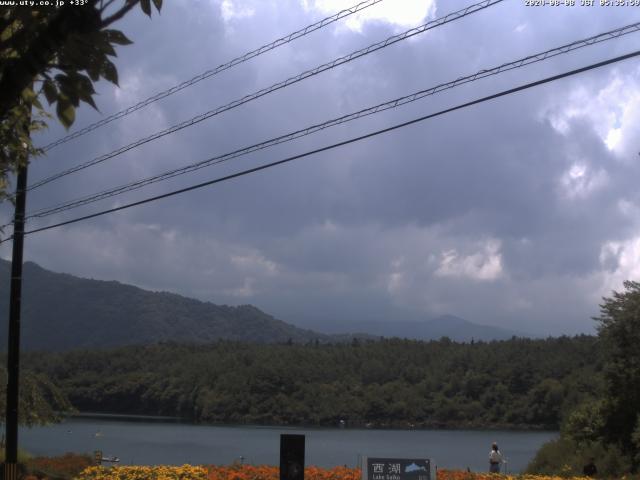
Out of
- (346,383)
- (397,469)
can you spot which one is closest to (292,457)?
(397,469)

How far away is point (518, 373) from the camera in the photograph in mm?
93438

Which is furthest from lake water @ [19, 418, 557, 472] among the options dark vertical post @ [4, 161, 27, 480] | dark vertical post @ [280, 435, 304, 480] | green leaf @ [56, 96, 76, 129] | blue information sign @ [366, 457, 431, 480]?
green leaf @ [56, 96, 76, 129]

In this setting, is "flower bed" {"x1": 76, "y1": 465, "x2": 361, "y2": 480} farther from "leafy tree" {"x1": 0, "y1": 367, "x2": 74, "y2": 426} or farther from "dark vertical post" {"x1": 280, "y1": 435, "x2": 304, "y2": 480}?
"leafy tree" {"x1": 0, "y1": 367, "x2": 74, "y2": 426}

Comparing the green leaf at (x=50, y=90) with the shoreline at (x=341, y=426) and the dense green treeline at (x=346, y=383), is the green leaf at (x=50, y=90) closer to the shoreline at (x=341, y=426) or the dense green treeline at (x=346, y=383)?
the dense green treeline at (x=346, y=383)

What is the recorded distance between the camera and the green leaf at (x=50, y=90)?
466 centimetres

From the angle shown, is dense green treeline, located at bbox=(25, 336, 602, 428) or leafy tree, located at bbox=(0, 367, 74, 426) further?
dense green treeline, located at bbox=(25, 336, 602, 428)

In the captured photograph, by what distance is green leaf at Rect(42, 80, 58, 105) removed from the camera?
466 centimetres

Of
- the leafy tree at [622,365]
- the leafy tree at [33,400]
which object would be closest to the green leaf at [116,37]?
the leafy tree at [33,400]

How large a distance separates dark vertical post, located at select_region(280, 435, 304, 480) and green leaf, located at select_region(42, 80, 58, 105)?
9.16 metres

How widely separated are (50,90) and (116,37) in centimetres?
50

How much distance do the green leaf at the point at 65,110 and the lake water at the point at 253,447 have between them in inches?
1358

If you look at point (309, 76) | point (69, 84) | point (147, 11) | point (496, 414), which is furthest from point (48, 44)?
point (496, 414)

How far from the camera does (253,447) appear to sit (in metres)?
57.7

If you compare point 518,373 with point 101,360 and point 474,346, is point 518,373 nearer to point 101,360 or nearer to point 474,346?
point 474,346
